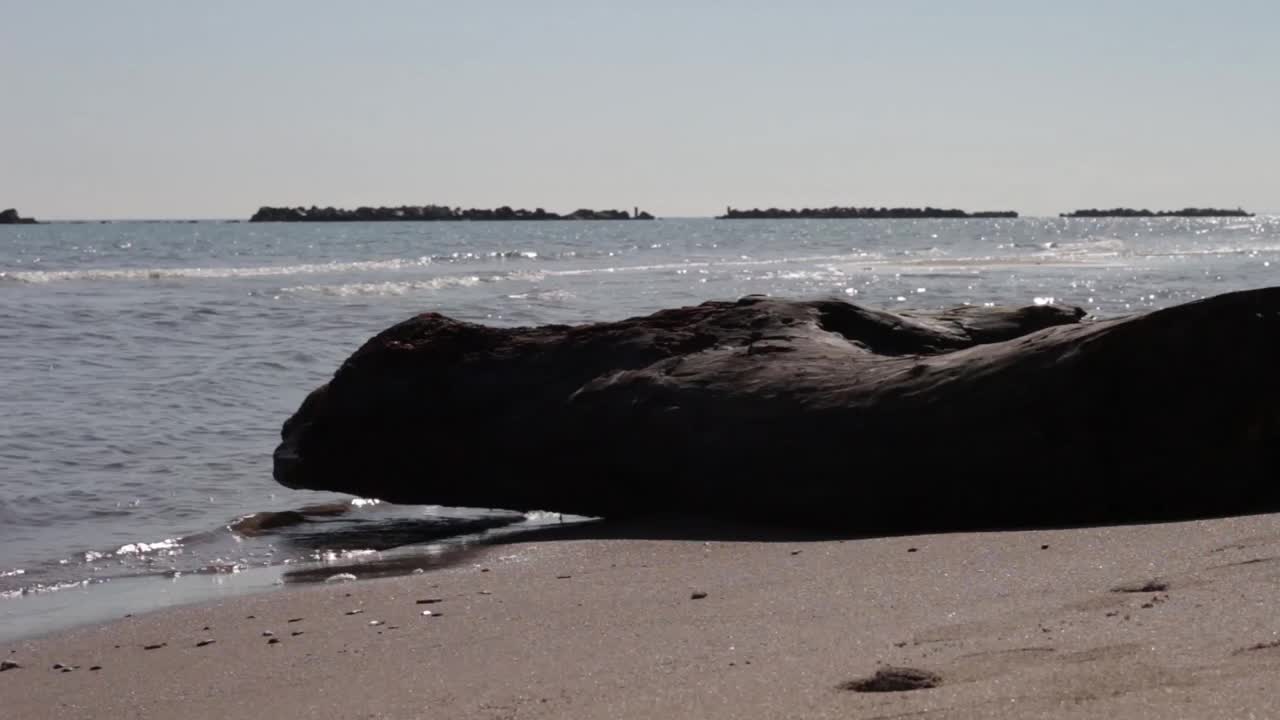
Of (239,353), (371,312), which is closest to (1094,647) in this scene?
(239,353)

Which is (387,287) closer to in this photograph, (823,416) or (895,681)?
(823,416)

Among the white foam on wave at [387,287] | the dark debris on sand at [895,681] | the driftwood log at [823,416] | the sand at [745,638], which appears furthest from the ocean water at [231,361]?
the dark debris on sand at [895,681]

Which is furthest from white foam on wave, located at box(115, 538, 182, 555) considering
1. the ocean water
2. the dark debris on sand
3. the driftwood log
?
the dark debris on sand

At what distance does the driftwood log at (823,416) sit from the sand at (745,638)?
41cm

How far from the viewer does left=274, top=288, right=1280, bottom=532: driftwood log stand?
237 inches

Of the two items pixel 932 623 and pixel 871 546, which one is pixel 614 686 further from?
pixel 871 546

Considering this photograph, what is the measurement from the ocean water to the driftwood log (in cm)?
48

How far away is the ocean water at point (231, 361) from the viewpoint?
7750mm

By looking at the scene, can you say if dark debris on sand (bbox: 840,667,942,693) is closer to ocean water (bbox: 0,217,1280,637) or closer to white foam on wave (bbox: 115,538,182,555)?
ocean water (bbox: 0,217,1280,637)

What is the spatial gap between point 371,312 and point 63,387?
10.9 meters

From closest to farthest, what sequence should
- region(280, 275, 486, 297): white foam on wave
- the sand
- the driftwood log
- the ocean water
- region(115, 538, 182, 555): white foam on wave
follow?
the sand
the driftwood log
region(115, 538, 182, 555): white foam on wave
the ocean water
region(280, 275, 486, 297): white foam on wave

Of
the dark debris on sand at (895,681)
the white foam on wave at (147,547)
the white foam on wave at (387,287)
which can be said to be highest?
the dark debris on sand at (895,681)

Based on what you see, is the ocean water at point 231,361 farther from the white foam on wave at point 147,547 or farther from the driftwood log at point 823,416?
the driftwood log at point 823,416

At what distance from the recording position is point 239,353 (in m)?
16.6
